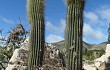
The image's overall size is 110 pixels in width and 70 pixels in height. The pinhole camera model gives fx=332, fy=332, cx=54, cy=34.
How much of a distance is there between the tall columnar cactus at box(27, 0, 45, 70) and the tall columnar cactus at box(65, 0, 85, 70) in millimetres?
777

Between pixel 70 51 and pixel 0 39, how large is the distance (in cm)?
513

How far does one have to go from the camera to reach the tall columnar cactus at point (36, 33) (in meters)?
9.60

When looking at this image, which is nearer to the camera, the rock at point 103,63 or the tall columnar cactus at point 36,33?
the tall columnar cactus at point 36,33

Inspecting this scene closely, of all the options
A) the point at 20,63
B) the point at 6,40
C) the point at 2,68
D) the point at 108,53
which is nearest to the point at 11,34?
the point at 6,40

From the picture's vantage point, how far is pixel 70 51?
30.6 ft

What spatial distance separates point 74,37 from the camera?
932cm

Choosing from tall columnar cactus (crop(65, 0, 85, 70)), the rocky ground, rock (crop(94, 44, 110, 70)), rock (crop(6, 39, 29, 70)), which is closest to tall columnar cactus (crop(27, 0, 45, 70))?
tall columnar cactus (crop(65, 0, 85, 70))

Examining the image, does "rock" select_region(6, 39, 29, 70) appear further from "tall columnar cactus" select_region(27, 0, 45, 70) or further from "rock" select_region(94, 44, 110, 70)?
"rock" select_region(94, 44, 110, 70)

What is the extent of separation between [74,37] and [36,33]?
1.15 metres

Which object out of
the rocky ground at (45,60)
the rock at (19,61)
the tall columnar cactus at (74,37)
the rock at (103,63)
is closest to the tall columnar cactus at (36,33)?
the tall columnar cactus at (74,37)

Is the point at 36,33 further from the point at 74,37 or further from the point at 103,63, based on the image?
the point at 103,63

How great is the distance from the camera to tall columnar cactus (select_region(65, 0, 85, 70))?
9.32 m

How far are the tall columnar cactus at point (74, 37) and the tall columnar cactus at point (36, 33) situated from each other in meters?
0.78

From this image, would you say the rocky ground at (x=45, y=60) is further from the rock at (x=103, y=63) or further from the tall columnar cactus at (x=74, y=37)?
the rock at (x=103, y=63)
